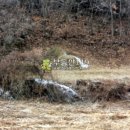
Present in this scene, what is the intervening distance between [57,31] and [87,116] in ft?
57.8

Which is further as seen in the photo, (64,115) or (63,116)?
(64,115)

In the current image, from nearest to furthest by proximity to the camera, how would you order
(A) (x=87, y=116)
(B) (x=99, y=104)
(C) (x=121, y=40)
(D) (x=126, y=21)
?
(A) (x=87, y=116) → (B) (x=99, y=104) → (C) (x=121, y=40) → (D) (x=126, y=21)

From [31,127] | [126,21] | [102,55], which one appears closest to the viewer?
[31,127]

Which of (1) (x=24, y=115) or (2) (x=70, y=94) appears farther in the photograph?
(2) (x=70, y=94)

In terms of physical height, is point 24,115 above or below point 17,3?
below

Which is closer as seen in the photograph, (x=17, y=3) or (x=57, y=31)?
(x=57, y=31)

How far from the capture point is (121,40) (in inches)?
1161

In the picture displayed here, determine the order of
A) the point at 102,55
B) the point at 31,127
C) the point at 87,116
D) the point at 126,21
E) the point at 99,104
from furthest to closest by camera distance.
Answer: the point at 126,21 → the point at 102,55 → the point at 99,104 → the point at 87,116 → the point at 31,127

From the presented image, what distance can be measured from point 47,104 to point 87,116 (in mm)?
2755

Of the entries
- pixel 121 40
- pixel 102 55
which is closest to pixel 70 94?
pixel 102 55

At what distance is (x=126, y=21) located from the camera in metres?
32.1

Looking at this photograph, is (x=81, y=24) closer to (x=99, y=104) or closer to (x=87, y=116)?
(x=99, y=104)

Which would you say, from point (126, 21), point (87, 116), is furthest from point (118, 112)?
point (126, 21)

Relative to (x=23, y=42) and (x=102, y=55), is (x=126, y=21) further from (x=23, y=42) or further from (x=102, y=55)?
(x=23, y=42)
